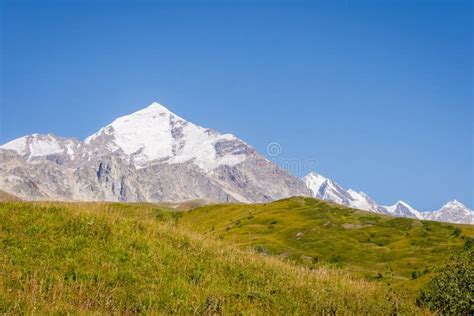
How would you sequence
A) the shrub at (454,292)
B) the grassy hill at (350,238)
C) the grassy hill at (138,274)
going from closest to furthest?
1. the grassy hill at (138,274)
2. the shrub at (454,292)
3. the grassy hill at (350,238)

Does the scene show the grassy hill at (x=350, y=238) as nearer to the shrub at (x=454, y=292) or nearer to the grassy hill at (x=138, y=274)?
the shrub at (x=454, y=292)

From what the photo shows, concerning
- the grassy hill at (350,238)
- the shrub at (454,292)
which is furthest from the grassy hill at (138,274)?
the grassy hill at (350,238)

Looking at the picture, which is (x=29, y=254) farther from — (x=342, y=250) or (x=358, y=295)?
(x=342, y=250)

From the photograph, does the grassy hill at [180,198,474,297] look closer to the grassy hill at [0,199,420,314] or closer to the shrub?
the shrub

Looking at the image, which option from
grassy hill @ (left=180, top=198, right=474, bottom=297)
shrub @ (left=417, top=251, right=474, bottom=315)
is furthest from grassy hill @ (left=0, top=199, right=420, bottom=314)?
grassy hill @ (left=180, top=198, right=474, bottom=297)

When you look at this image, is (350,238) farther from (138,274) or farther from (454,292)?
(138,274)

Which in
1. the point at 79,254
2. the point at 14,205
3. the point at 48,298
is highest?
the point at 14,205

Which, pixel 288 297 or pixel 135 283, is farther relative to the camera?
pixel 288 297

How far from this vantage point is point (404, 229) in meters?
55.8

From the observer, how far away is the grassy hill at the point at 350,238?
4303 centimetres

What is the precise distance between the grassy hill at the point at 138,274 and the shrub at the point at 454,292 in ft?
4.49

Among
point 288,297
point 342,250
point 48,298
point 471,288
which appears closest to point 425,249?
point 342,250

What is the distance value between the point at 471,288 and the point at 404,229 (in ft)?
112

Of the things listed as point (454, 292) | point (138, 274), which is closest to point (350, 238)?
point (454, 292)
